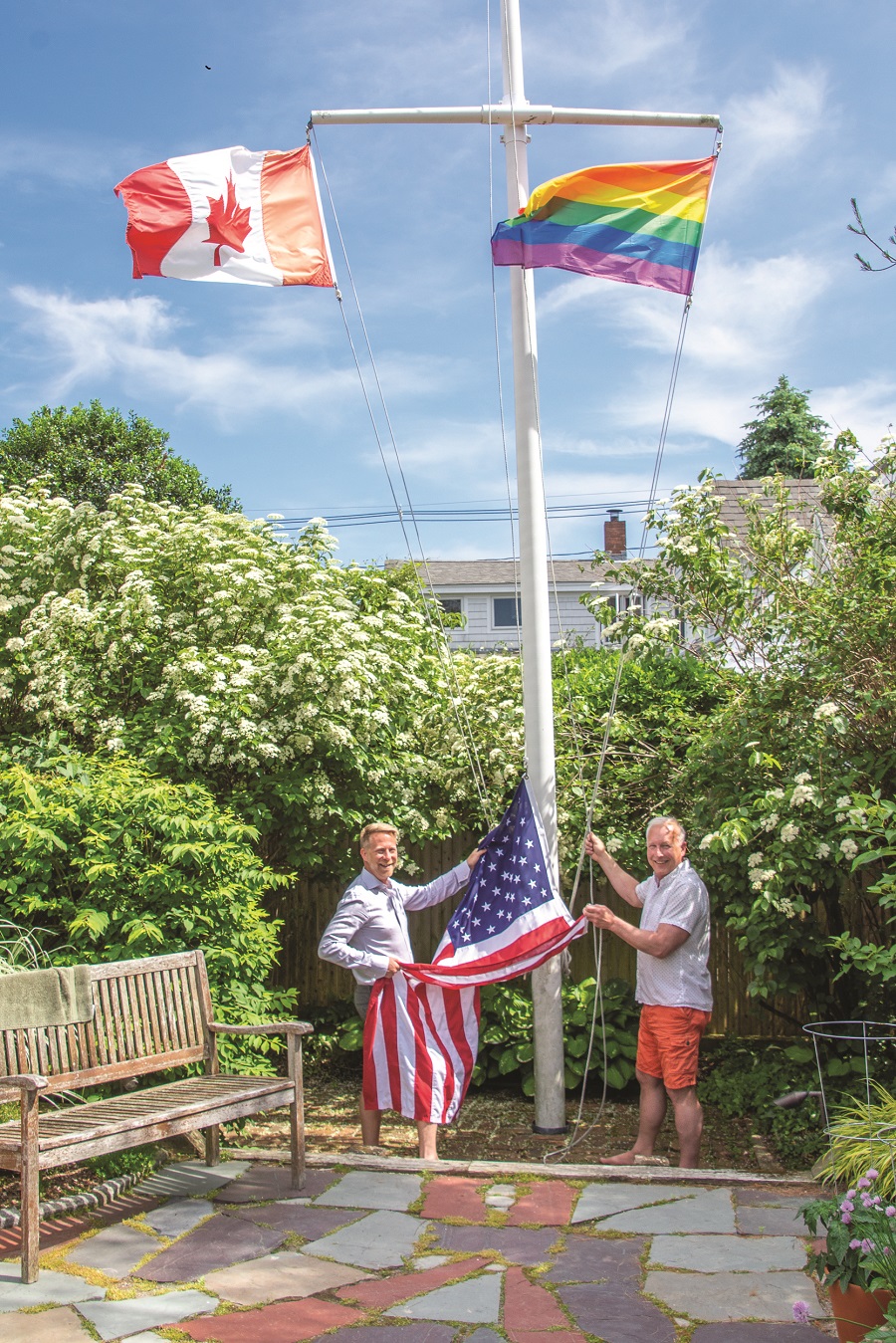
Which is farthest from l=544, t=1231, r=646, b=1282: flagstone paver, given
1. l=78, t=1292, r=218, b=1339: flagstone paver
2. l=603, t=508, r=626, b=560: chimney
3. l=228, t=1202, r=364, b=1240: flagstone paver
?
l=603, t=508, r=626, b=560: chimney

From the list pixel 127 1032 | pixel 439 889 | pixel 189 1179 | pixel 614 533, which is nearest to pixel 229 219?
pixel 439 889

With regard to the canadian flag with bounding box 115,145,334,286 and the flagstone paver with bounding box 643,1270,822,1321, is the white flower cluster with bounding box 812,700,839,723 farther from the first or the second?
the canadian flag with bounding box 115,145,334,286

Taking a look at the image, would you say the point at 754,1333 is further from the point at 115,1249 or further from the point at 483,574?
the point at 483,574

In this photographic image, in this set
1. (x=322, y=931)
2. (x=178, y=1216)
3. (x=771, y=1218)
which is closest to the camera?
(x=771, y=1218)

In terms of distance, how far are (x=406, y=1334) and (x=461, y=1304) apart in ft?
0.90

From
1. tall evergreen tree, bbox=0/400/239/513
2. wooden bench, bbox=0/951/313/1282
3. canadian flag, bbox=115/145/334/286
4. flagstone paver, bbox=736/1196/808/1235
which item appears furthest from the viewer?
tall evergreen tree, bbox=0/400/239/513

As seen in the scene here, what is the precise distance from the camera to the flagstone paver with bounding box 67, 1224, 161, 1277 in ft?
13.3

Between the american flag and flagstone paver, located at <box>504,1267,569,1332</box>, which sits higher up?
the american flag

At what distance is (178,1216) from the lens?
4570 mm

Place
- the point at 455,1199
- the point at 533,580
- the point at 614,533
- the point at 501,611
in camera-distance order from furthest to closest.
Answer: the point at 501,611
the point at 614,533
the point at 533,580
the point at 455,1199

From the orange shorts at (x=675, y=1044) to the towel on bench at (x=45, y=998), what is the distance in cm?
262

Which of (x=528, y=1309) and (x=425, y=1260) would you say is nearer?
(x=528, y=1309)

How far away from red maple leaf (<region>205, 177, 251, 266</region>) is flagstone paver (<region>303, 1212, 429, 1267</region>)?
4.94 metres

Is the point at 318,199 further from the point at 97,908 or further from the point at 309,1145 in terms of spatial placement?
the point at 309,1145
